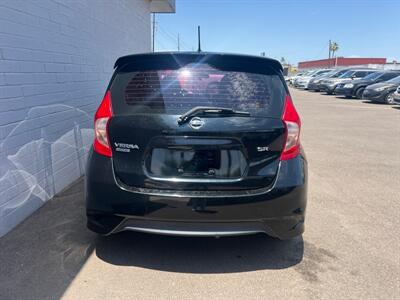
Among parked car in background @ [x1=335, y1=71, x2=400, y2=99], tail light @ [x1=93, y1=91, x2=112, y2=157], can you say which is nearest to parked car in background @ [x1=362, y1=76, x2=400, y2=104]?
parked car in background @ [x1=335, y1=71, x2=400, y2=99]

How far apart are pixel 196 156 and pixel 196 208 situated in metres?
0.40

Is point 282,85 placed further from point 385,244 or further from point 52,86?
point 52,86

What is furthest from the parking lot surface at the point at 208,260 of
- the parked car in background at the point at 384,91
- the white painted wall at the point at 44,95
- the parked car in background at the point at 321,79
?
the parked car in background at the point at 321,79

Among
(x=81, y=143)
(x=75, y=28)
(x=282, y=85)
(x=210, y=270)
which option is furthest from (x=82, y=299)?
(x=75, y=28)

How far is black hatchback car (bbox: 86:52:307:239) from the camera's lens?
8.94ft

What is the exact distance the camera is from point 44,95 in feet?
13.9

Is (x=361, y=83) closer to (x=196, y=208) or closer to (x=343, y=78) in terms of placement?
(x=343, y=78)

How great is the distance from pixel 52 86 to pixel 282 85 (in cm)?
291

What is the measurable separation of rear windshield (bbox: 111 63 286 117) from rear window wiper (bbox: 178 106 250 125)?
5 cm

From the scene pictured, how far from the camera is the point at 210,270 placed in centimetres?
299

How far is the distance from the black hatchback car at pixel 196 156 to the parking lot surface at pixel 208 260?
1.27 ft

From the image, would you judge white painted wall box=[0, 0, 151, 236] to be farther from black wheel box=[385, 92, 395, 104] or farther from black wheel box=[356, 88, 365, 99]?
black wheel box=[356, 88, 365, 99]

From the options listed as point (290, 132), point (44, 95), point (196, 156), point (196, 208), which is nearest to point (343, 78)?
point (44, 95)

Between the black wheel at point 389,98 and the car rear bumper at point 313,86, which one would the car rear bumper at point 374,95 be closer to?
the black wheel at point 389,98
